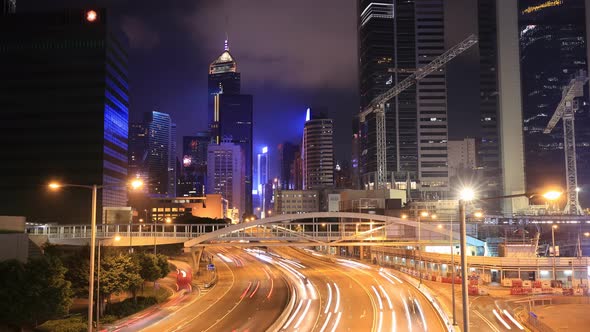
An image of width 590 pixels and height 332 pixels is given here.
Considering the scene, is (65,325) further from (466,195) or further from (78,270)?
(466,195)

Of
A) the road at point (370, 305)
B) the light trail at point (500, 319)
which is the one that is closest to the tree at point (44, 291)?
the road at point (370, 305)

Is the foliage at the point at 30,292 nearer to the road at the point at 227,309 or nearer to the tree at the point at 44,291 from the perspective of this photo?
the tree at the point at 44,291

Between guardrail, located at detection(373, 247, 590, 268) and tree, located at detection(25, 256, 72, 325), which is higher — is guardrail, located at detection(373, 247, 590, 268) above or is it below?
below

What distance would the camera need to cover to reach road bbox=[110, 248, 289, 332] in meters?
46.1

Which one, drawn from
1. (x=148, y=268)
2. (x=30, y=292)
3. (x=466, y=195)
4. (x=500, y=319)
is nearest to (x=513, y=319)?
(x=500, y=319)

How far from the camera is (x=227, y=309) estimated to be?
182 feet

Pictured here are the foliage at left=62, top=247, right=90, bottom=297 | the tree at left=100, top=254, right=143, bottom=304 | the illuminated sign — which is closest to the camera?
the foliage at left=62, top=247, right=90, bottom=297

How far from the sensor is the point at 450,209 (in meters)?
174

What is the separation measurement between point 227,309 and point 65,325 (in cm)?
1679

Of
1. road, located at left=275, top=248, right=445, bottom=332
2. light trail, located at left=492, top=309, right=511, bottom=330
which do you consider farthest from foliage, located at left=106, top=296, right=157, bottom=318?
light trail, located at left=492, top=309, right=511, bottom=330

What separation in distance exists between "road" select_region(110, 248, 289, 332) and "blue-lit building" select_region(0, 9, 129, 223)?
6247cm

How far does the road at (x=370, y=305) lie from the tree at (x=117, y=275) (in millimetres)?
18673

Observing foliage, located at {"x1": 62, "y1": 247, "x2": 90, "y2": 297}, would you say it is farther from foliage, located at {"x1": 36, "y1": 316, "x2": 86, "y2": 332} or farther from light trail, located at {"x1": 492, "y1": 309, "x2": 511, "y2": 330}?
light trail, located at {"x1": 492, "y1": 309, "x2": 511, "y2": 330}

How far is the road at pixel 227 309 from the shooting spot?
151 ft
